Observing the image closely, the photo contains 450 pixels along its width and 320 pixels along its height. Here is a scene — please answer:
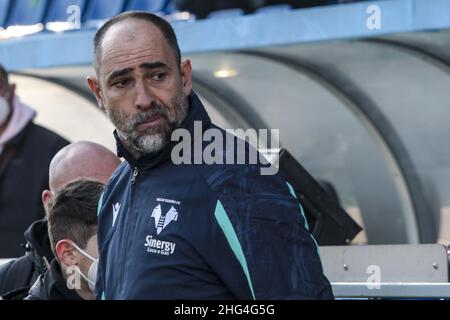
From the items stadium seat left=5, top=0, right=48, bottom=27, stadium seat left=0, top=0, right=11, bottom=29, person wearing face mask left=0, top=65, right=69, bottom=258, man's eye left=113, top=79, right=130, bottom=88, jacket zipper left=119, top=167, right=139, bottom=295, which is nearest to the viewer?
jacket zipper left=119, top=167, right=139, bottom=295

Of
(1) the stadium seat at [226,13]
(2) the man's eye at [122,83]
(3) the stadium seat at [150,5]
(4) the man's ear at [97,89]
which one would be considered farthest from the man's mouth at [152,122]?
(3) the stadium seat at [150,5]

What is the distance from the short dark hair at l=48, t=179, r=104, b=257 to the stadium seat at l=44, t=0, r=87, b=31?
16.3ft

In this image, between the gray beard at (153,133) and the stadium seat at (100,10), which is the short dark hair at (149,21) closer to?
the gray beard at (153,133)

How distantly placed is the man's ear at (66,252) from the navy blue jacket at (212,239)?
85 cm

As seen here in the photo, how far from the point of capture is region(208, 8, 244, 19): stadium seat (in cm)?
721

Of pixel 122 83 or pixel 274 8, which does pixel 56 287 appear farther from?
→ pixel 274 8

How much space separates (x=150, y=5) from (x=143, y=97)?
579cm

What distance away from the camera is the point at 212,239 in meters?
2.22

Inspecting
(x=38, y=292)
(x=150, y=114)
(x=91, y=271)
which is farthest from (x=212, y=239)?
(x=38, y=292)

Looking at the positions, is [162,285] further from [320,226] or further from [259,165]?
[320,226]

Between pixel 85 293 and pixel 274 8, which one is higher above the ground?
pixel 274 8

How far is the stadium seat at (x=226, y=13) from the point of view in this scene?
7205mm

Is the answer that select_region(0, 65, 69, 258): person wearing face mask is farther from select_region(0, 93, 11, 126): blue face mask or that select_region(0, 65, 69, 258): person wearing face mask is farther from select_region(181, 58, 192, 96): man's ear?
select_region(181, 58, 192, 96): man's ear

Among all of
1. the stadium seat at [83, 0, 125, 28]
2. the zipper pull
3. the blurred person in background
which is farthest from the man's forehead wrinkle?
the stadium seat at [83, 0, 125, 28]
